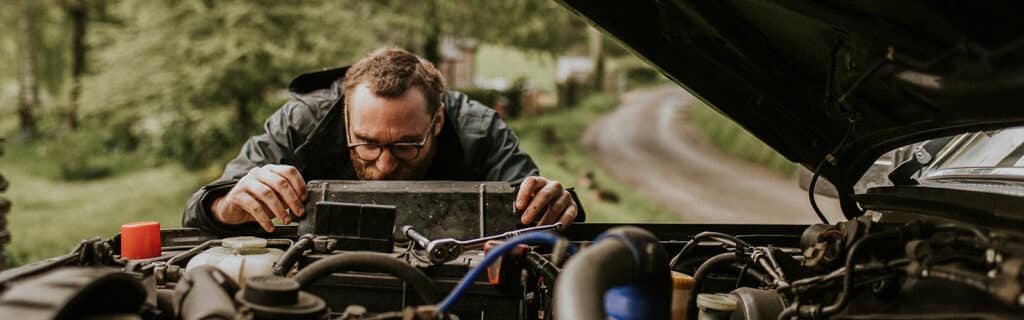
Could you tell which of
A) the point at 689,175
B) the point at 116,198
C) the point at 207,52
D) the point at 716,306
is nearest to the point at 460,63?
the point at 689,175

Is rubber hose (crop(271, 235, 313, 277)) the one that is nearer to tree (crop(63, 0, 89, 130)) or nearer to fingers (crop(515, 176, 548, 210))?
fingers (crop(515, 176, 548, 210))

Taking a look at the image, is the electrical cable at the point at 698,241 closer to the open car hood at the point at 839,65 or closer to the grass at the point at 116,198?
the open car hood at the point at 839,65

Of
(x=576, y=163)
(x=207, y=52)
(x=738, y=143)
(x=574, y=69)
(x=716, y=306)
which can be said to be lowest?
(x=716, y=306)

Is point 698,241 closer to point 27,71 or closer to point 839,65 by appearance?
point 839,65

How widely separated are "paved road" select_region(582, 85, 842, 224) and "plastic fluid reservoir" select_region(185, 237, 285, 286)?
5126 millimetres

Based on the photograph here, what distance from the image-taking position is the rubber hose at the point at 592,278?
38.9 inches

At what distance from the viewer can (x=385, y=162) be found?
2418 millimetres

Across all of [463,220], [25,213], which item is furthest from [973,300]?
[25,213]

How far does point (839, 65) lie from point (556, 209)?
→ 0.81 metres

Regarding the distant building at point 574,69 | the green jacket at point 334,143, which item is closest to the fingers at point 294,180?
the green jacket at point 334,143

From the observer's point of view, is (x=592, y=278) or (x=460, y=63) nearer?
(x=592, y=278)

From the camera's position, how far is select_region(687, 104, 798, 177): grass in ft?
42.2

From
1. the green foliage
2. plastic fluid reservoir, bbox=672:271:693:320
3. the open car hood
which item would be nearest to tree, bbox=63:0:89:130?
the green foliage

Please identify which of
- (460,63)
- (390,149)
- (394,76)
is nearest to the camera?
(390,149)
